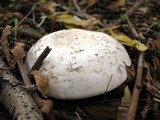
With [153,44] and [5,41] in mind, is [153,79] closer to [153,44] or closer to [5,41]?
[153,44]

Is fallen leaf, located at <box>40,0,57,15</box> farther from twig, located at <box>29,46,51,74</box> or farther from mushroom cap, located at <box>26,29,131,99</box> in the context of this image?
twig, located at <box>29,46,51,74</box>

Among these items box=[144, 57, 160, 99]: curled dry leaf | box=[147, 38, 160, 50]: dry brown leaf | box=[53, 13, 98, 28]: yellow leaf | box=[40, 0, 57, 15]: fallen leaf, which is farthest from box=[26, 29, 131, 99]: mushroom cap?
box=[40, 0, 57, 15]: fallen leaf

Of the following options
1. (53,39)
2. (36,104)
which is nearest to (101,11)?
(53,39)

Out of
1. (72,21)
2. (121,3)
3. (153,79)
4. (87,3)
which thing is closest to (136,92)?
(153,79)

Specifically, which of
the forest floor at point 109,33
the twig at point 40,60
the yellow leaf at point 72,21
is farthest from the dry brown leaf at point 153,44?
the twig at point 40,60

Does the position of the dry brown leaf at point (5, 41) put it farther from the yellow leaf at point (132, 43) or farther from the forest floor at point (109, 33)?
the yellow leaf at point (132, 43)

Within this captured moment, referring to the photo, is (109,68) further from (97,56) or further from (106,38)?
(106,38)
